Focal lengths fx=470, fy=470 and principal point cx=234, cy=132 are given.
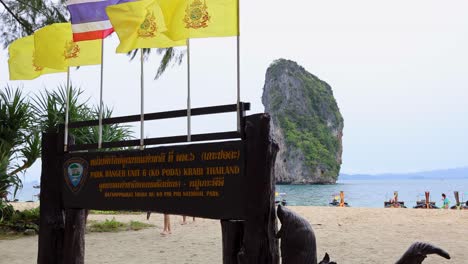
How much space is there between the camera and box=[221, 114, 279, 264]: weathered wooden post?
378 centimetres

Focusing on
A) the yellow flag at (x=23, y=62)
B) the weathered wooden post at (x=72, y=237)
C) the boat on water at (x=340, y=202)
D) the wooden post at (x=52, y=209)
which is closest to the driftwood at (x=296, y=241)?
the weathered wooden post at (x=72, y=237)

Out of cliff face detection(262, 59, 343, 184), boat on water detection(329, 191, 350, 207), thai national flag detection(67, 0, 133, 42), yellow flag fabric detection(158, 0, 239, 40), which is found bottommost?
boat on water detection(329, 191, 350, 207)

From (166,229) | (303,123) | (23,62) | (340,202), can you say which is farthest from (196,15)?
(303,123)

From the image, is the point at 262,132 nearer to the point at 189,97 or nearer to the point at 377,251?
the point at 189,97

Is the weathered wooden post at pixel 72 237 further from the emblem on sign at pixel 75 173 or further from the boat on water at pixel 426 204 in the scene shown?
the boat on water at pixel 426 204

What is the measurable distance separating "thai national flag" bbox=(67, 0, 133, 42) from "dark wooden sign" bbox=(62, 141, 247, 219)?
1485mm

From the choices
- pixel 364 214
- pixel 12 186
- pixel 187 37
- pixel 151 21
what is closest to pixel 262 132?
pixel 187 37

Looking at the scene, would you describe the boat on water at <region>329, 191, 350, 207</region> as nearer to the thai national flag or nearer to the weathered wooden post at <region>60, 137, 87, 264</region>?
the weathered wooden post at <region>60, 137, 87, 264</region>

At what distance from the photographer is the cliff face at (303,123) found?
289 feet

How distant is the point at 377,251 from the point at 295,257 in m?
5.42

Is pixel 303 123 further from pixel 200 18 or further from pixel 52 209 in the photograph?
pixel 200 18

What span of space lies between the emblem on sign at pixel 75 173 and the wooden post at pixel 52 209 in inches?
7.5

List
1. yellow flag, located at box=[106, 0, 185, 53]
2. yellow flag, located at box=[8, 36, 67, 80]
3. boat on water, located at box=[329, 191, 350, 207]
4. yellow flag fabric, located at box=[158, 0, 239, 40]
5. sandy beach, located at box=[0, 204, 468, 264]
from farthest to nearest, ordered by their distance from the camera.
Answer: boat on water, located at box=[329, 191, 350, 207] → sandy beach, located at box=[0, 204, 468, 264] → yellow flag, located at box=[8, 36, 67, 80] → yellow flag, located at box=[106, 0, 185, 53] → yellow flag fabric, located at box=[158, 0, 239, 40]

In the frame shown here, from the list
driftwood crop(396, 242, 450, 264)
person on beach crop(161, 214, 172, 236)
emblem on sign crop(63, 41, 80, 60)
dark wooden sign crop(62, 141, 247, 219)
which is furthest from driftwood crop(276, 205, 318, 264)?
person on beach crop(161, 214, 172, 236)
